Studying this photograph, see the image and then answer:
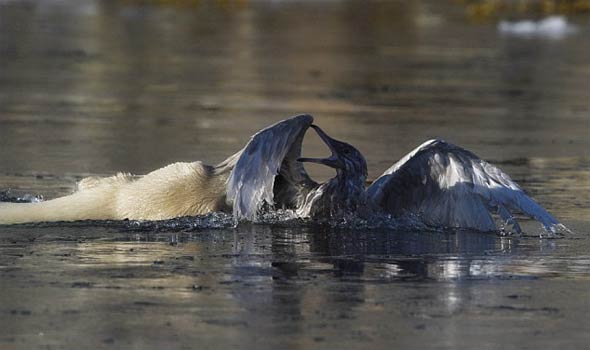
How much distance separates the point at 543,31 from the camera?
34.8 m

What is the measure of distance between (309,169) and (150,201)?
3.22 meters

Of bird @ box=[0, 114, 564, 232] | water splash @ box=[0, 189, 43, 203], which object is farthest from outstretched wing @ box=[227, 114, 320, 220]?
water splash @ box=[0, 189, 43, 203]

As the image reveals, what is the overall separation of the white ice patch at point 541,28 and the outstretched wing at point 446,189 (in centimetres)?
2305

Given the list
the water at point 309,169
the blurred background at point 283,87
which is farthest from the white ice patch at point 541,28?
the water at point 309,169

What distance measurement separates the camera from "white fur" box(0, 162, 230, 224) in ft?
33.4

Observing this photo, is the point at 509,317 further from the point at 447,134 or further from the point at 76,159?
the point at 447,134

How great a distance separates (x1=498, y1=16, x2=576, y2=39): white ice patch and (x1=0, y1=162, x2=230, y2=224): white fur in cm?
2345

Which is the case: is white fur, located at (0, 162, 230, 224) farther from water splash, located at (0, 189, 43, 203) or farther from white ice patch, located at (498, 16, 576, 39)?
white ice patch, located at (498, 16, 576, 39)

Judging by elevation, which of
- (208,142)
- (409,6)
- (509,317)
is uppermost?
(409,6)

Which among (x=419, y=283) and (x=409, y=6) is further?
(x=409, y=6)

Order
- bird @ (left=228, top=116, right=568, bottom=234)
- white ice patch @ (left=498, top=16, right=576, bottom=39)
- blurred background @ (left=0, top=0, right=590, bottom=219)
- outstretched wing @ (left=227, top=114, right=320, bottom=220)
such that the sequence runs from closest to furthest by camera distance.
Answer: outstretched wing @ (left=227, top=114, right=320, bottom=220)
bird @ (left=228, top=116, right=568, bottom=234)
blurred background @ (left=0, top=0, right=590, bottom=219)
white ice patch @ (left=498, top=16, right=576, bottom=39)

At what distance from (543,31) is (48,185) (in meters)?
23.9

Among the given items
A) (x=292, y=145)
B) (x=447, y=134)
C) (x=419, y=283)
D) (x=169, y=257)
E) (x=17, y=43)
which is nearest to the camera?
(x=419, y=283)

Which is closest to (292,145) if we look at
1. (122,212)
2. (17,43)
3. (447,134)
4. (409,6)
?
(122,212)
